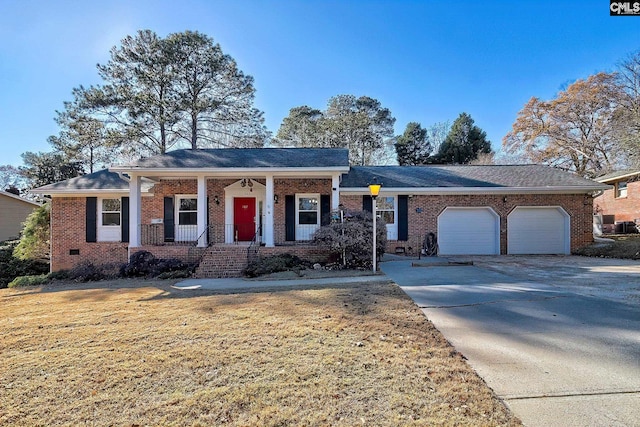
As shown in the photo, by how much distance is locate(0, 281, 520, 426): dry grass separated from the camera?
2.52 metres

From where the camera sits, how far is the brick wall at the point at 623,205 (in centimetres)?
1900

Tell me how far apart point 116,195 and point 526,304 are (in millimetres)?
14991

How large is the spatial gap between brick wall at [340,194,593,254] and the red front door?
13.1ft

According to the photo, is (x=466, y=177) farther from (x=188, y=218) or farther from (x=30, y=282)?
(x=30, y=282)

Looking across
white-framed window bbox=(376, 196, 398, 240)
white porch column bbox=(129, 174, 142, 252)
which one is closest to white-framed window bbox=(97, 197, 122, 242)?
white porch column bbox=(129, 174, 142, 252)

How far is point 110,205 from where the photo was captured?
45.0ft

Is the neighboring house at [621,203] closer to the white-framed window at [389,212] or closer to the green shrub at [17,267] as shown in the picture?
the white-framed window at [389,212]

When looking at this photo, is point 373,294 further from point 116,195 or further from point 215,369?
point 116,195

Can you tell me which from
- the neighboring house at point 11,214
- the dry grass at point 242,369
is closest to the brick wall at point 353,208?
the dry grass at point 242,369

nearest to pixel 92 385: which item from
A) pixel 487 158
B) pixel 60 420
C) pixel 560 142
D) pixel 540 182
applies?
pixel 60 420

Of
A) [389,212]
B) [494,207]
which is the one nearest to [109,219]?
[389,212]

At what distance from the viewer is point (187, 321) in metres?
5.09

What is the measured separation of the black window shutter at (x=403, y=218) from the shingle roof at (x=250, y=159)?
3063mm

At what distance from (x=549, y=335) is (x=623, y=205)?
23042 millimetres
